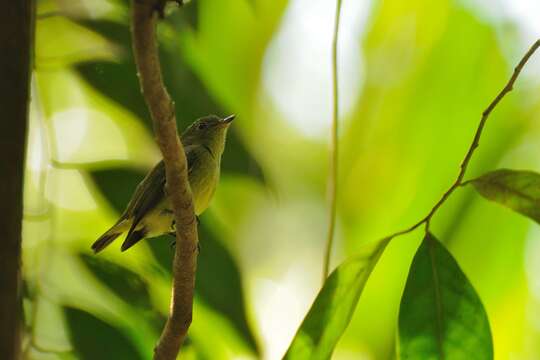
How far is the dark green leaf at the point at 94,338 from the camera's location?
1780 mm

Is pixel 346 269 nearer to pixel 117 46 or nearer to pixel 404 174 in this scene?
pixel 117 46

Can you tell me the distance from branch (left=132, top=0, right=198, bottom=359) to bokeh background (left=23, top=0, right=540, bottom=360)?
0.41 m

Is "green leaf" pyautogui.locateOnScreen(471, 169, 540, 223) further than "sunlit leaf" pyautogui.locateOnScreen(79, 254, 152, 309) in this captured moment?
No

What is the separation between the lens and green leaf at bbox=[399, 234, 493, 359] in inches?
61.2

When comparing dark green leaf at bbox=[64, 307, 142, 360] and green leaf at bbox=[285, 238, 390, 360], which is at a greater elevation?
green leaf at bbox=[285, 238, 390, 360]

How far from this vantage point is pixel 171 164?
128 cm

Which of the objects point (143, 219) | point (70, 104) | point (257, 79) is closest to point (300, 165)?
point (257, 79)

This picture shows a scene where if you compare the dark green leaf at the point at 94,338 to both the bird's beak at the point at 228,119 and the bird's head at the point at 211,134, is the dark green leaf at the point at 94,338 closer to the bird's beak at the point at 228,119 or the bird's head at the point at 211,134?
the bird's beak at the point at 228,119

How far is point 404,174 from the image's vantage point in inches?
123

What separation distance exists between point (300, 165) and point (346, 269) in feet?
6.21

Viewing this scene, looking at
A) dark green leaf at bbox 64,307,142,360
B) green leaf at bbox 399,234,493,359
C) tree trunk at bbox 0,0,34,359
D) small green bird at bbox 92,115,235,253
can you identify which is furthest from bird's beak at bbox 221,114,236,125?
tree trunk at bbox 0,0,34,359

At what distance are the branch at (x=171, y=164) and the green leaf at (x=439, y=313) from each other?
41 centimetres

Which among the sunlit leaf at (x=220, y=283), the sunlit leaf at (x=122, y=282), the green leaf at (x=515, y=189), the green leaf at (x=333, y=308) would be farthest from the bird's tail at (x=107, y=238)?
the green leaf at (x=515, y=189)

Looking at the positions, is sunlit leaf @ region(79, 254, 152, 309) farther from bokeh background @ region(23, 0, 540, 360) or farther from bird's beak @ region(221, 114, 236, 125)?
bird's beak @ region(221, 114, 236, 125)
